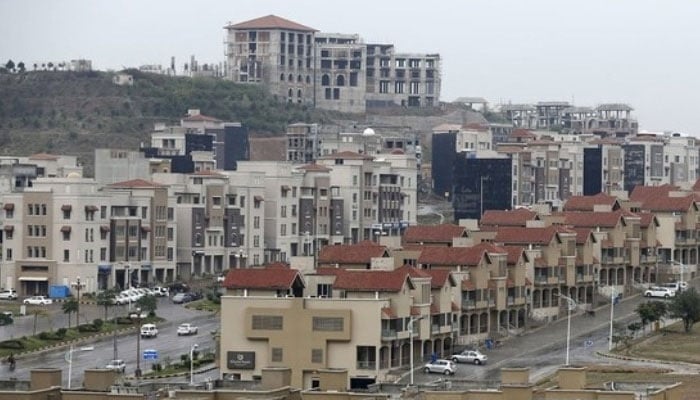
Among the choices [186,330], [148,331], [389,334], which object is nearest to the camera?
[389,334]

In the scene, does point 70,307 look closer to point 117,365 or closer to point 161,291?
point 161,291

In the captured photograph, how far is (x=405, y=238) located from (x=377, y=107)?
81149mm

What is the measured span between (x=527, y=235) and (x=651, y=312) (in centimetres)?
897

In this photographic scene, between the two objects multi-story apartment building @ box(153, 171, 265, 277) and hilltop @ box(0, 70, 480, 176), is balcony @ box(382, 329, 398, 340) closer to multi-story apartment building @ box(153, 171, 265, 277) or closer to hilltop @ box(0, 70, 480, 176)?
multi-story apartment building @ box(153, 171, 265, 277)

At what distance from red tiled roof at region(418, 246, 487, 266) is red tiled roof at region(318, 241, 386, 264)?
1.39m

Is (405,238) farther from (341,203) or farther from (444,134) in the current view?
(444,134)

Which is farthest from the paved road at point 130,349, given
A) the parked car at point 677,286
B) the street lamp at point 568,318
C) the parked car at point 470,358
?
the parked car at point 677,286

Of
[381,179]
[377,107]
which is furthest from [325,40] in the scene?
[381,179]

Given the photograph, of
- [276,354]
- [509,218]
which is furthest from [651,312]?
[509,218]

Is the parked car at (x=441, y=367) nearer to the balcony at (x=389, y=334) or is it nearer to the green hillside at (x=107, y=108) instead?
the balcony at (x=389, y=334)

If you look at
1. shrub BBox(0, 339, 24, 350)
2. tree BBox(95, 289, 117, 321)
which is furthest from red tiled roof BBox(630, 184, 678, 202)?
shrub BBox(0, 339, 24, 350)

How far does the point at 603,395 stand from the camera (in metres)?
35.2

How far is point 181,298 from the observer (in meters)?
82.2

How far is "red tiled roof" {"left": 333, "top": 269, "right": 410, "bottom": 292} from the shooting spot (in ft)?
209
